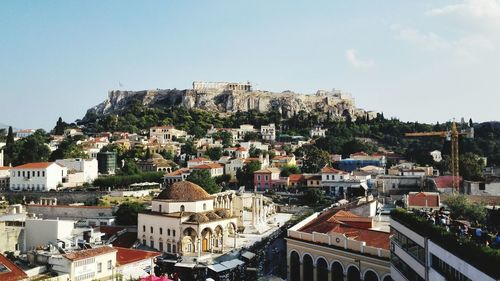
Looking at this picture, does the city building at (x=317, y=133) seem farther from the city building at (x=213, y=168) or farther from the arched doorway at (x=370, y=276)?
the arched doorway at (x=370, y=276)

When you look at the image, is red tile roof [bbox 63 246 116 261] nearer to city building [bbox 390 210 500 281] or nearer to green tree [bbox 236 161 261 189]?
city building [bbox 390 210 500 281]

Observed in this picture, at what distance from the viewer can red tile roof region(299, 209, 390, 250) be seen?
3170cm

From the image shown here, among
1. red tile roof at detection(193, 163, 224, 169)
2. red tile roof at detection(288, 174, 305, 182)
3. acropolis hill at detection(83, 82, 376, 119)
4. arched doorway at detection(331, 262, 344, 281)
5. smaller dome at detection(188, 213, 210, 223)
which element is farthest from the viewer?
acropolis hill at detection(83, 82, 376, 119)

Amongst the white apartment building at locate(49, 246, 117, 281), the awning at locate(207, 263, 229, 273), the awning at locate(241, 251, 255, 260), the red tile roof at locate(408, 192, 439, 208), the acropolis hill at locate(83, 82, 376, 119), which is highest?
the acropolis hill at locate(83, 82, 376, 119)

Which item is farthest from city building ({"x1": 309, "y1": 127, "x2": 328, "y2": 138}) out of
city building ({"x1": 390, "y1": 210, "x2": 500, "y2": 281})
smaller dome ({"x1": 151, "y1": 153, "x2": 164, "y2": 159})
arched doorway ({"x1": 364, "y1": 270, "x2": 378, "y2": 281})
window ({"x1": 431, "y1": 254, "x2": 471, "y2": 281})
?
window ({"x1": 431, "y1": 254, "x2": 471, "y2": 281})

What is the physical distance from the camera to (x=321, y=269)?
3344 centimetres

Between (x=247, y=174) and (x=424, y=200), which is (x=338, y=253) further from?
(x=247, y=174)

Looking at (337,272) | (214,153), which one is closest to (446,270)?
(337,272)

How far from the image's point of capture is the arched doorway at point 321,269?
108ft

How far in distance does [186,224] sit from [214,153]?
183 feet

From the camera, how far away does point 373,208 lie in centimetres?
4838

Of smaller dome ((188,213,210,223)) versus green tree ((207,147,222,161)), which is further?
green tree ((207,147,222,161))

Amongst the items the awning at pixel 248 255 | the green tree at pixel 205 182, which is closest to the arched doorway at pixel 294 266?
the awning at pixel 248 255

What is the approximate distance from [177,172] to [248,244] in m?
36.8
